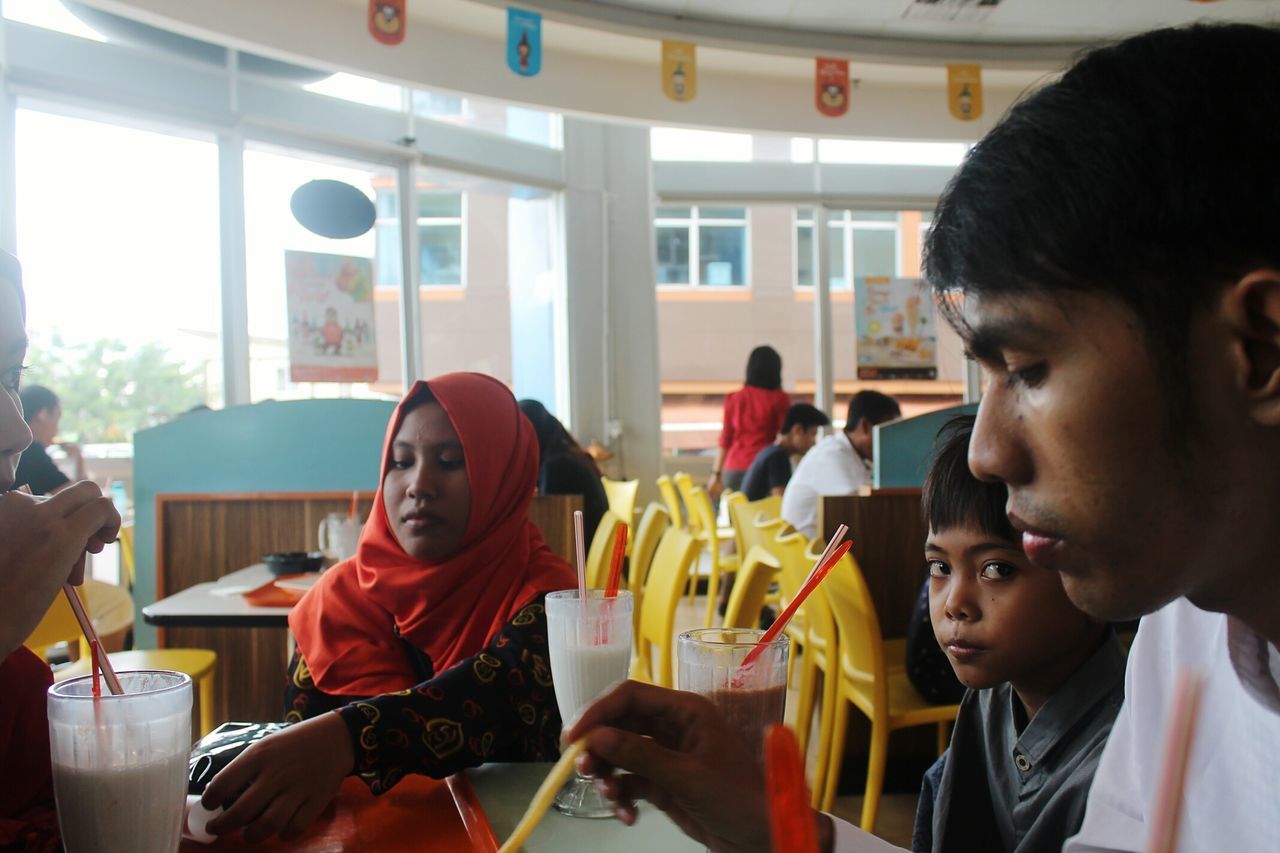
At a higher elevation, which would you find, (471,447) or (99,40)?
(99,40)

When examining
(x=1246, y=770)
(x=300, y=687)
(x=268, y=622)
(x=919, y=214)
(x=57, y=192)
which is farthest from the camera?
(x=919, y=214)

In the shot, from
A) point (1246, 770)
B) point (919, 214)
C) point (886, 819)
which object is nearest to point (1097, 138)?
point (1246, 770)

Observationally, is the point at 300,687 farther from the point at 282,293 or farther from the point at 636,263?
the point at 636,263

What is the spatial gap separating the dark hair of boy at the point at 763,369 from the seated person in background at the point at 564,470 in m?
2.82

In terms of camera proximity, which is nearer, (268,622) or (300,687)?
(300,687)

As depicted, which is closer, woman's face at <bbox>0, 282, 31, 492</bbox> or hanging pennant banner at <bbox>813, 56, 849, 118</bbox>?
woman's face at <bbox>0, 282, 31, 492</bbox>

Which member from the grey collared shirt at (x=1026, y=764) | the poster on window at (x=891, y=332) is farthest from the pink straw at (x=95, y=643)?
the poster on window at (x=891, y=332)

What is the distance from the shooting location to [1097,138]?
22.2 inches

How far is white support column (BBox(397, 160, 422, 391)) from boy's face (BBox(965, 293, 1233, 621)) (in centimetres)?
558

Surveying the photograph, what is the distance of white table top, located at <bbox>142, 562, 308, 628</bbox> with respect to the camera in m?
2.18

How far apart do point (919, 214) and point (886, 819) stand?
19.5ft

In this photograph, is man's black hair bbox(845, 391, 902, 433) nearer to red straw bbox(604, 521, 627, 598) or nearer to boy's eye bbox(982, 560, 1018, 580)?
boy's eye bbox(982, 560, 1018, 580)

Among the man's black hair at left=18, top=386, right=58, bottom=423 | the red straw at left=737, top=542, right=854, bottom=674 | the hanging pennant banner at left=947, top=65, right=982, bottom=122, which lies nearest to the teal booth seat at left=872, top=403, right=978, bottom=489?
the red straw at left=737, top=542, right=854, bottom=674

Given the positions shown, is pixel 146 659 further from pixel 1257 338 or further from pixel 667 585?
pixel 1257 338
